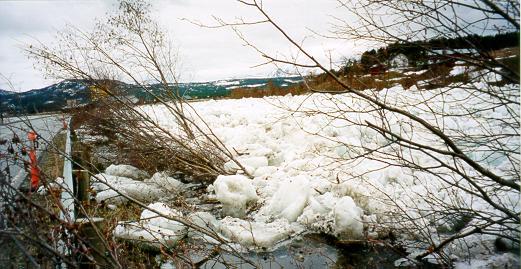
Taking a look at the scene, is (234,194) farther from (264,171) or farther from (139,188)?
(139,188)

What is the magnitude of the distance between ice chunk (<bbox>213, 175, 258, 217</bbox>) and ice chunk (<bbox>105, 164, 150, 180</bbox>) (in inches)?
108

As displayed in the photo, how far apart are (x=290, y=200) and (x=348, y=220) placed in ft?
3.54

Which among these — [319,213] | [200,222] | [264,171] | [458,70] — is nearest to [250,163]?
[264,171]

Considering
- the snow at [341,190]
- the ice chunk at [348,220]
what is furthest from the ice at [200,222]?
the ice chunk at [348,220]

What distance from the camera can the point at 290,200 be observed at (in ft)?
17.7

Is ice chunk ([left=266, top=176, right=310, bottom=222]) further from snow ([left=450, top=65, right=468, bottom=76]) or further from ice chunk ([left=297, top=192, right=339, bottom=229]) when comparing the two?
snow ([left=450, top=65, right=468, bottom=76])

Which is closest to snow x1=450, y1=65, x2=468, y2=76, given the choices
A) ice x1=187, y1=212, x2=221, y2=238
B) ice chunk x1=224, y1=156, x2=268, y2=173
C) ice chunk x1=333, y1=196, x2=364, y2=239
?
ice chunk x1=333, y1=196, x2=364, y2=239

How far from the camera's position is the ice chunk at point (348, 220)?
451 centimetres

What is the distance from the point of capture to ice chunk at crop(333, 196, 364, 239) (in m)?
4.51

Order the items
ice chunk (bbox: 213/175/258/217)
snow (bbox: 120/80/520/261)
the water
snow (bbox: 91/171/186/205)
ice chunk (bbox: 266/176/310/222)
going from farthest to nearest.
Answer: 1. snow (bbox: 91/171/186/205)
2. ice chunk (bbox: 213/175/258/217)
3. ice chunk (bbox: 266/176/310/222)
4. snow (bbox: 120/80/520/261)
5. the water

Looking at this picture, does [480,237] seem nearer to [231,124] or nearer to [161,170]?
[161,170]

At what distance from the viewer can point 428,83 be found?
3113 millimetres

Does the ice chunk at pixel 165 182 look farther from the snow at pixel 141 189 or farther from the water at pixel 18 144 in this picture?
the water at pixel 18 144

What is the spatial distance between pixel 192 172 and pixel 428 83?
5.15 metres
